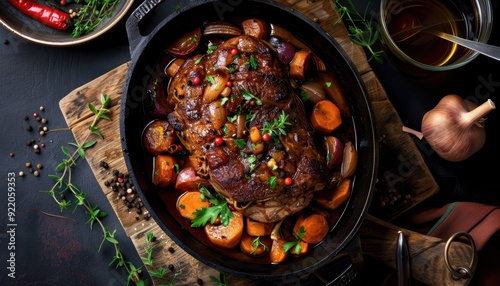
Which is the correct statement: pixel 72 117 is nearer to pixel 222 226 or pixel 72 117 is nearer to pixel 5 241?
pixel 5 241

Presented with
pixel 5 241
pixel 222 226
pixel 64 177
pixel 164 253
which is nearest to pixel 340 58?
pixel 222 226

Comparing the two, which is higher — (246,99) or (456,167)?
(246,99)

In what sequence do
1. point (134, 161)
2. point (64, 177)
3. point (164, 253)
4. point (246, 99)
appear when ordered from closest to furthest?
1. point (246, 99)
2. point (134, 161)
3. point (164, 253)
4. point (64, 177)

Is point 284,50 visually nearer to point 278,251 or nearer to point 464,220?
point 278,251

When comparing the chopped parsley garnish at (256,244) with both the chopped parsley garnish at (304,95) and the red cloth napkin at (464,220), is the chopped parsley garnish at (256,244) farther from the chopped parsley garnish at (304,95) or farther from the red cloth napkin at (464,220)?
the red cloth napkin at (464,220)

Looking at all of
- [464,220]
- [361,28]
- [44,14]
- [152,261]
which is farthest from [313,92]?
[44,14]

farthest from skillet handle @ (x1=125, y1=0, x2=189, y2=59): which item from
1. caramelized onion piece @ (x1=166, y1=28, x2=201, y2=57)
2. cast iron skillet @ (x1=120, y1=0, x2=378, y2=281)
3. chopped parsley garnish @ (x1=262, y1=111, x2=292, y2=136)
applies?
chopped parsley garnish @ (x1=262, y1=111, x2=292, y2=136)
